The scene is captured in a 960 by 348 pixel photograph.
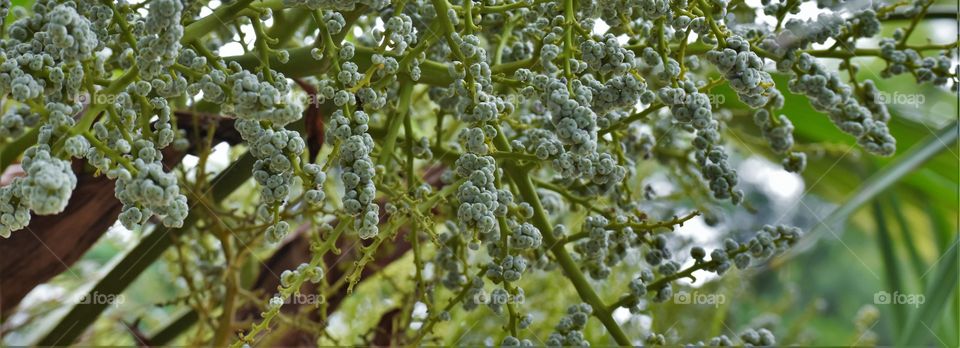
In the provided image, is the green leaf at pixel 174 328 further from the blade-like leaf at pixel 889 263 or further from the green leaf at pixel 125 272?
the blade-like leaf at pixel 889 263

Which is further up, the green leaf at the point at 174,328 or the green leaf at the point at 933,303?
the green leaf at the point at 933,303

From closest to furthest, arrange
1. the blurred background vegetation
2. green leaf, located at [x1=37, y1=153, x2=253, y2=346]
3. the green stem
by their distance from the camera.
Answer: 1. the green stem
2. green leaf, located at [x1=37, y1=153, x2=253, y2=346]
3. the blurred background vegetation

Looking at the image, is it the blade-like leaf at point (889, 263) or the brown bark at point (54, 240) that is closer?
the brown bark at point (54, 240)

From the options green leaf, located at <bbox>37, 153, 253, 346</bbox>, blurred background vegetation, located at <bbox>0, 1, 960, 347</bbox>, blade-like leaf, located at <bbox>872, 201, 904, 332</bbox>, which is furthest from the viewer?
blade-like leaf, located at <bbox>872, 201, 904, 332</bbox>

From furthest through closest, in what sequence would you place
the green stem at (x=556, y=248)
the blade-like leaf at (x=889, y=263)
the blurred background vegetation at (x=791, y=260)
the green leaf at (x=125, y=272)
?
1. the blade-like leaf at (x=889, y=263)
2. the blurred background vegetation at (x=791, y=260)
3. the green leaf at (x=125, y=272)
4. the green stem at (x=556, y=248)

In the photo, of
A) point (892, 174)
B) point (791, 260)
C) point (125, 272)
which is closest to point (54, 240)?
point (125, 272)

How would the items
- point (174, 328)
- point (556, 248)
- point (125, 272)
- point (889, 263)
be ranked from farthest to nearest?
point (889, 263) → point (174, 328) → point (125, 272) → point (556, 248)

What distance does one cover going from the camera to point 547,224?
1.53 feet

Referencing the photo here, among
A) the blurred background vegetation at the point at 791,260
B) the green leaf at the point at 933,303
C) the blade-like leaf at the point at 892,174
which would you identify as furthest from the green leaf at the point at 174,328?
the green leaf at the point at 933,303

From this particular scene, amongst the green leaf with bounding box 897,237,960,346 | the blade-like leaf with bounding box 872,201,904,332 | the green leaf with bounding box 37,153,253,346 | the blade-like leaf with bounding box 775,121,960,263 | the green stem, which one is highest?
the green stem

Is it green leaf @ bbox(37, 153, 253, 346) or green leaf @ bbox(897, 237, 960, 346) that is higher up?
green leaf @ bbox(37, 153, 253, 346)

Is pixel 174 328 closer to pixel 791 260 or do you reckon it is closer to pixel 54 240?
pixel 54 240

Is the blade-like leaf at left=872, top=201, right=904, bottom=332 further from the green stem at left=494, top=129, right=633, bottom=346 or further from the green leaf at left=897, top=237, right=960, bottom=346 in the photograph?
the green stem at left=494, top=129, right=633, bottom=346

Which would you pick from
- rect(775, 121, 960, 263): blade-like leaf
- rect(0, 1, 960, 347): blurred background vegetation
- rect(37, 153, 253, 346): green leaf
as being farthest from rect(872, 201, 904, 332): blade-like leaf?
rect(37, 153, 253, 346): green leaf
